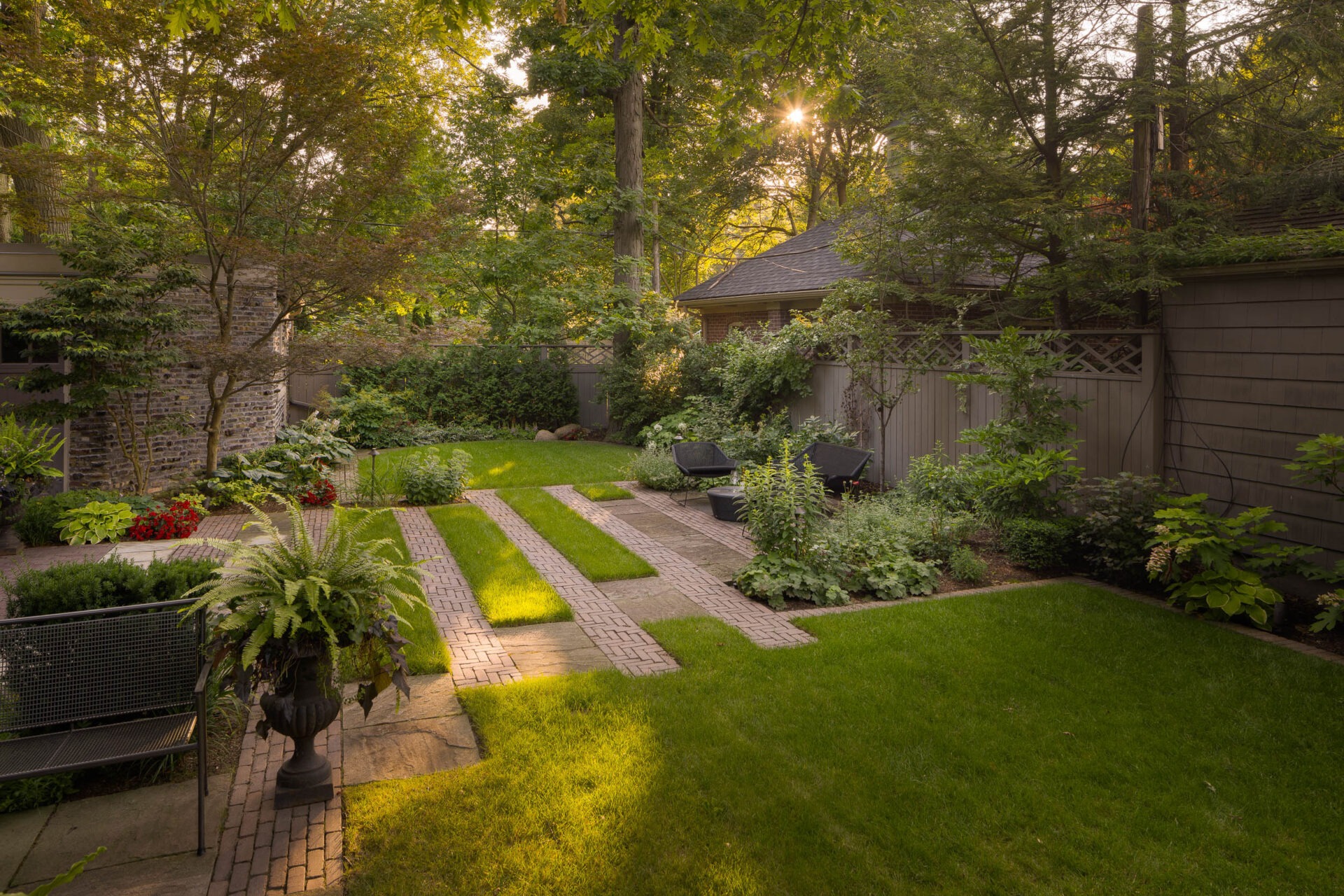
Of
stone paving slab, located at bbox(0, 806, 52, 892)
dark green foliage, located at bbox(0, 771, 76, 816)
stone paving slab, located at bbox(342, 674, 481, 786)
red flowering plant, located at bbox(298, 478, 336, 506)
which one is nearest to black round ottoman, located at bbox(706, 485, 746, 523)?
stone paving slab, located at bbox(342, 674, 481, 786)

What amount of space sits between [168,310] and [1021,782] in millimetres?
10151

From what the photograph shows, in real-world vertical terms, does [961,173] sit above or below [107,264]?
above

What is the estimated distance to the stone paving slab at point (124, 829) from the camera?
3.40 m

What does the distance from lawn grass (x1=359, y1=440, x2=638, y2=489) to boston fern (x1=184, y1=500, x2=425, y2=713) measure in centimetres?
831

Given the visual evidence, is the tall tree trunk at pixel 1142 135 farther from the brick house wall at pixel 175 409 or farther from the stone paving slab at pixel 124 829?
the brick house wall at pixel 175 409

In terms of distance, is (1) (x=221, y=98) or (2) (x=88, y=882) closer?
(2) (x=88, y=882)

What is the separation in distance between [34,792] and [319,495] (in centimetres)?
727

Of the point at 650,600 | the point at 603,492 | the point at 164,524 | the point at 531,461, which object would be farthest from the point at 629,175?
the point at 650,600

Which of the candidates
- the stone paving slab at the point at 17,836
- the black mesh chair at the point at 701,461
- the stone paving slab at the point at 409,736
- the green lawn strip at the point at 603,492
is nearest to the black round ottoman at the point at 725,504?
the black mesh chair at the point at 701,461

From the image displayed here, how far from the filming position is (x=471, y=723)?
469cm

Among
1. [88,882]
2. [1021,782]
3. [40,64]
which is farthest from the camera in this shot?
[40,64]

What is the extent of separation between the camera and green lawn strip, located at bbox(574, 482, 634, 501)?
37.3ft

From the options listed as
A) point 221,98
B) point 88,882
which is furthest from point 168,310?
point 88,882

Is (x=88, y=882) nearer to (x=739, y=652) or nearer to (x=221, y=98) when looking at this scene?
(x=739, y=652)
